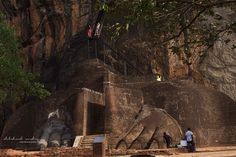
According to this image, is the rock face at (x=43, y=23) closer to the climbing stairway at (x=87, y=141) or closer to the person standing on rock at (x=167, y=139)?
the climbing stairway at (x=87, y=141)

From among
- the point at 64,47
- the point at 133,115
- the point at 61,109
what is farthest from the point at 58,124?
the point at 64,47

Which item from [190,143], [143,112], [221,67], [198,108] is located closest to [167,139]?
[190,143]

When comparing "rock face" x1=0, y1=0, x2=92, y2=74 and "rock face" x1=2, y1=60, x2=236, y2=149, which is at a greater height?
"rock face" x1=0, y1=0, x2=92, y2=74

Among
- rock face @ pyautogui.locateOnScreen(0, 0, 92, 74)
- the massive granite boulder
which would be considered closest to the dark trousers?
the massive granite boulder

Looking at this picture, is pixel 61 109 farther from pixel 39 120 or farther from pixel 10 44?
pixel 10 44

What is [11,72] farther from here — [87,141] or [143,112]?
[143,112]

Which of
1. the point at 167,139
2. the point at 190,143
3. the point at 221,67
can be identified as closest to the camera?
the point at 190,143

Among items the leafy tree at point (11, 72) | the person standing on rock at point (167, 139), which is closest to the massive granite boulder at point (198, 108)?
the person standing on rock at point (167, 139)

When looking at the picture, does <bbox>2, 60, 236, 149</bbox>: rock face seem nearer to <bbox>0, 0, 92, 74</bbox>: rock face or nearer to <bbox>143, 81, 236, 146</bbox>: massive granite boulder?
<bbox>143, 81, 236, 146</bbox>: massive granite boulder

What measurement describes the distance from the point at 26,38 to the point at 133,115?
1223 cm

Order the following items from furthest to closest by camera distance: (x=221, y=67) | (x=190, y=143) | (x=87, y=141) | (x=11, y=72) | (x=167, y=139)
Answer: (x=221, y=67) < (x=87, y=141) < (x=167, y=139) < (x=190, y=143) < (x=11, y=72)

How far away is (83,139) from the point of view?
19953 mm

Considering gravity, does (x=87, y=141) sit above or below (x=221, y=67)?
below

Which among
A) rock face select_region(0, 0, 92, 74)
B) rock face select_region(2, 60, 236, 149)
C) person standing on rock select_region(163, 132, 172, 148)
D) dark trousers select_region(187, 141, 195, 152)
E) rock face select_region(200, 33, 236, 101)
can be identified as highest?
rock face select_region(0, 0, 92, 74)
